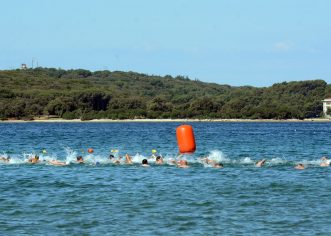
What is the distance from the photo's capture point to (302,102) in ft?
593

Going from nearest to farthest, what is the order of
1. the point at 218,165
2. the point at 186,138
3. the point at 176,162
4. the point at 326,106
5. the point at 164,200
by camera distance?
1. the point at 164,200
2. the point at 186,138
3. the point at 218,165
4. the point at 176,162
5. the point at 326,106

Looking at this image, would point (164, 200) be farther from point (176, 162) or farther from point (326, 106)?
point (326, 106)

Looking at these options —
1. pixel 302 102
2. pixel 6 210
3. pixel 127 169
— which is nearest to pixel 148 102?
pixel 302 102

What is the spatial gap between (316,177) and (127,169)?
7.99 metres

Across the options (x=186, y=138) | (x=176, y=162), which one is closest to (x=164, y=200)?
(x=186, y=138)

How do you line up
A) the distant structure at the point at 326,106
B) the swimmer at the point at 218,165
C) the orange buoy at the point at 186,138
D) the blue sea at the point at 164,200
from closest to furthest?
1. the blue sea at the point at 164,200
2. the orange buoy at the point at 186,138
3. the swimmer at the point at 218,165
4. the distant structure at the point at 326,106

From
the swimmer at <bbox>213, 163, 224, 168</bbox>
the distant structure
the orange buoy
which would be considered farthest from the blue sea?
the distant structure

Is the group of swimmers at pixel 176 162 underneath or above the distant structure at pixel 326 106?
underneath

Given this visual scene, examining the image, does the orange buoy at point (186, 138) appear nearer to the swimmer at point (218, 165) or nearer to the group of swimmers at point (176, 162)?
the group of swimmers at point (176, 162)

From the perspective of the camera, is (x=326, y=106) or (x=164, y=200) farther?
(x=326, y=106)

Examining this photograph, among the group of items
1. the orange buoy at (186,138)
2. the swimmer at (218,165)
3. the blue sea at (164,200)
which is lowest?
the blue sea at (164,200)

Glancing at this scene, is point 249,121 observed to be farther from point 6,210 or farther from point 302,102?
point 6,210

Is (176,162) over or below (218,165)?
over

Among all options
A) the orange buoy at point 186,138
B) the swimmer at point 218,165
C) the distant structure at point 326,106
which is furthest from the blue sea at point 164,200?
the distant structure at point 326,106
